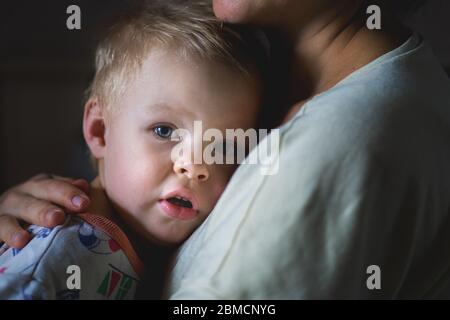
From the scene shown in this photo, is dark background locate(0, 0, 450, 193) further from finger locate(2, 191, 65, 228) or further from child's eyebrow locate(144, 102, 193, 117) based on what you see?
Result: child's eyebrow locate(144, 102, 193, 117)

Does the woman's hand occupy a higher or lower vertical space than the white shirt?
lower

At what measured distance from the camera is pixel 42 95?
2.65m

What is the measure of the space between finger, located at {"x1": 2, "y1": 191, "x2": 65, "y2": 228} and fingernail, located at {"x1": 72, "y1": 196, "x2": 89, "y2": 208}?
0.03 metres

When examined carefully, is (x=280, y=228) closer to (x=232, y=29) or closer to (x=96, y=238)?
(x=96, y=238)

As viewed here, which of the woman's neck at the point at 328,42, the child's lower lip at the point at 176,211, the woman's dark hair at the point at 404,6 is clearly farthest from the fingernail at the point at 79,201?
the woman's dark hair at the point at 404,6

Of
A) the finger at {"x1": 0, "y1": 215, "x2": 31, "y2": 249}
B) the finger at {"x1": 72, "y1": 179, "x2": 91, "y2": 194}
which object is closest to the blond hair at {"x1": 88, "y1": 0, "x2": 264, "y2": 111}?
the finger at {"x1": 72, "y1": 179, "x2": 91, "y2": 194}

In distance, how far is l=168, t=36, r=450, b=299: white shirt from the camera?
58cm

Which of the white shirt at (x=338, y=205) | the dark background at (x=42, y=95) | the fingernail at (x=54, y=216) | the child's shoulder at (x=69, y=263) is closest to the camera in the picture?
the white shirt at (x=338, y=205)

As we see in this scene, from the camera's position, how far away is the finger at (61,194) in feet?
2.80

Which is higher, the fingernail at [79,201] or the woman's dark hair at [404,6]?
the woman's dark hair at [404,6]

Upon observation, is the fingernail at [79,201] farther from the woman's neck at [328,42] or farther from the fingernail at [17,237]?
the woman's neck at [328,42]

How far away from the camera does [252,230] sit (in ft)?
1.93

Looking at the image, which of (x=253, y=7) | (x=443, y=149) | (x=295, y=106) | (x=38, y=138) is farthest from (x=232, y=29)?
(x=38, y=138)

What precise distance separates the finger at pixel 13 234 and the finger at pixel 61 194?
0.21ft
